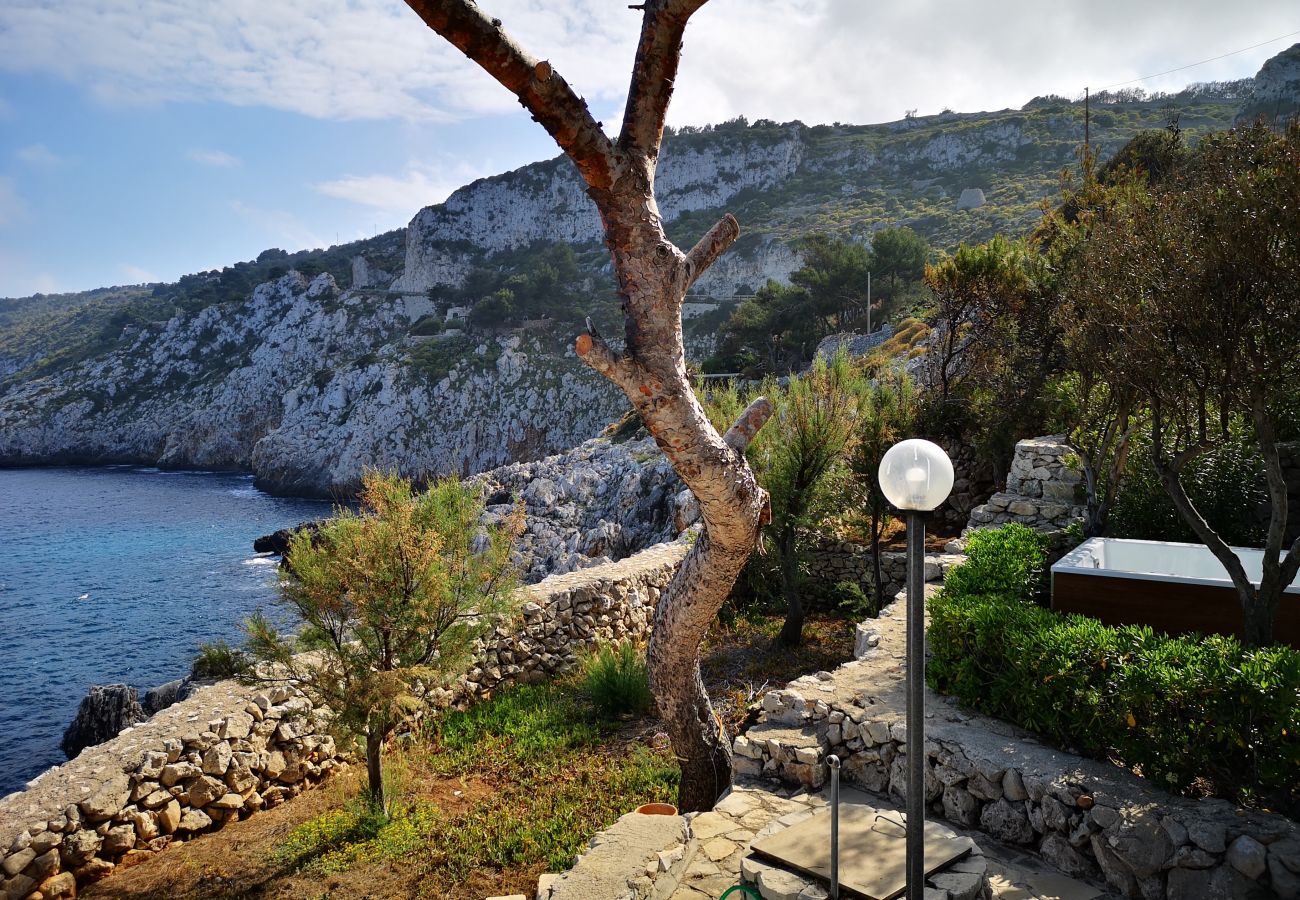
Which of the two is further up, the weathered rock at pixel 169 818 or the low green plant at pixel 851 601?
the low green plant at pixel 851 601

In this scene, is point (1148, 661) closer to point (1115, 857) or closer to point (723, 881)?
point (1115, 857)

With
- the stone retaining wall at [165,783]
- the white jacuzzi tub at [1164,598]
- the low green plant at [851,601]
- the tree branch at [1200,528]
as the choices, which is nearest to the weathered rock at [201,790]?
the stone retaining wall at [165,783]

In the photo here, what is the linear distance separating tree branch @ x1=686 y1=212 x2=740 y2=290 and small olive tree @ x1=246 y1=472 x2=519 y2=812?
120 inches

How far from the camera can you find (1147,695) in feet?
13.0

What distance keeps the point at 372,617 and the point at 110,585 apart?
24.7m

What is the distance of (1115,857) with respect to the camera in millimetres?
3777

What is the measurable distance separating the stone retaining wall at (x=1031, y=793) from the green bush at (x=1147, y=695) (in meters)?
0.16

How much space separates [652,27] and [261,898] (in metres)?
5.99

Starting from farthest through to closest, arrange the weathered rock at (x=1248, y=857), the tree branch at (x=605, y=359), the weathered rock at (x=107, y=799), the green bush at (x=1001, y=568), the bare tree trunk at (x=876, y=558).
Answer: the bare tree trunk at (x=876, y=558) < the green bush at (x=1001, y=568) < the weathered rock at (x=107, y=799) < the tree branch at (x=605, y=359) < the weathered rock at (x=1248, y=857)

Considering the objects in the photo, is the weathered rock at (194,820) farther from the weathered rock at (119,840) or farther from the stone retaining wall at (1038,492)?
the stone retaining wall at (1038,492)

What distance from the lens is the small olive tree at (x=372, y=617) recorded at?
19.0ft

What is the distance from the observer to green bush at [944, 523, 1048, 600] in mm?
6457

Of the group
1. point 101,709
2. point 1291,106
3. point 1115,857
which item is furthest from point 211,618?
point 1291,106

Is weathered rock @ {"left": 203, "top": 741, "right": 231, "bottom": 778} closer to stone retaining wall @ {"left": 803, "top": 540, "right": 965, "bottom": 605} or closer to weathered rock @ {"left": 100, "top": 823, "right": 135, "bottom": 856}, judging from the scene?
weathered rock @ {"left": 100, "top": 823, "right": 135, "bottom": 856}
